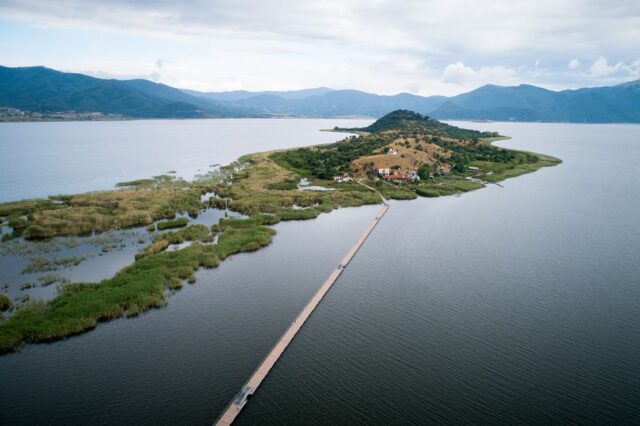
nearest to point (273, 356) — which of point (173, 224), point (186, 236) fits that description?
point (186, 236)

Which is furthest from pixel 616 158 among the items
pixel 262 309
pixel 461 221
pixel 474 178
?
pixel 262 309

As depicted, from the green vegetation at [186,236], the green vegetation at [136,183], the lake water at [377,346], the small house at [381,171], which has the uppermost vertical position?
the small house at [381,171]

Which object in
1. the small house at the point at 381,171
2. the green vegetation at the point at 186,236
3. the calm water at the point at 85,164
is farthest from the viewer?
the small house at the point at 381,171

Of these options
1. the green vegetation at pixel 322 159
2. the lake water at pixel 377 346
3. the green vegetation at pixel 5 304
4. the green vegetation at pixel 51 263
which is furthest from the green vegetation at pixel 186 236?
the green vegetation at pixel 322 159

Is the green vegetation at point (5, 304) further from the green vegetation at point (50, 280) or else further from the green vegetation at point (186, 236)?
the green vegetation at point (186, 236)

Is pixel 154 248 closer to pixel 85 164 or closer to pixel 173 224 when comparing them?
pixel 173 224

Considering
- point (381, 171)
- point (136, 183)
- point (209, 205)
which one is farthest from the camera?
point (381, 171)

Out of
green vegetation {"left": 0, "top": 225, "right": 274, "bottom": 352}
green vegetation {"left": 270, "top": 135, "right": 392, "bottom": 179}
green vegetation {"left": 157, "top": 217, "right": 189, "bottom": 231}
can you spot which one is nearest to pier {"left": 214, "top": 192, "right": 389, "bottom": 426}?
green vegetation {"left": 0, "top": 225, "right": 274, "bottom": 352}

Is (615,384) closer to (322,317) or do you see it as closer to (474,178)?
(322,317)

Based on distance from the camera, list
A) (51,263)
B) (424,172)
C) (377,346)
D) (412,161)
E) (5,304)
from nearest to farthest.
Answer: (377,346), (5,304), (51,263), (424,172), (412,161)
